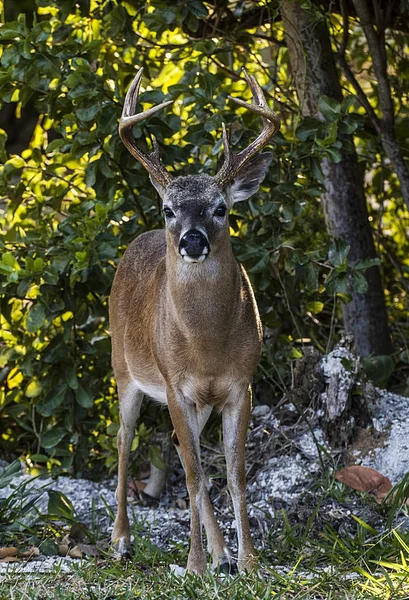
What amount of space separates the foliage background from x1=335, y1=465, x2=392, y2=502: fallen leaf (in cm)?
80

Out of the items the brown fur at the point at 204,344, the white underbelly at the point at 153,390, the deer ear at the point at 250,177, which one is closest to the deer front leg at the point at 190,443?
the brown fur at the point at 204,344

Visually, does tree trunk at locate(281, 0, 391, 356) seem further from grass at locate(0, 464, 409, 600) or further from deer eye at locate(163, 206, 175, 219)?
deer eye at locate(163, 206, 175, 219)

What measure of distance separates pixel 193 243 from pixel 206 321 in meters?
0.47

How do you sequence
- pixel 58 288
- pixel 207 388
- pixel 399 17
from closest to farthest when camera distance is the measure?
1. pixel 207 388
2. pixel 58 288
3. pixel 399 17

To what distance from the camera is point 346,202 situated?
723 centimetres

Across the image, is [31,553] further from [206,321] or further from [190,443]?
[206,321]

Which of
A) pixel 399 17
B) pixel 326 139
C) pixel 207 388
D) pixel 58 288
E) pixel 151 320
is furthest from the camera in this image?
pixel 399 17

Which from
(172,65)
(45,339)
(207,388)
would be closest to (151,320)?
(207,388)

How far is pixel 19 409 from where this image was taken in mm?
7363

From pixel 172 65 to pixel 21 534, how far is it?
11.2ft

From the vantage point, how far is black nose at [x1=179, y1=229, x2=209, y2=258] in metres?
4.86

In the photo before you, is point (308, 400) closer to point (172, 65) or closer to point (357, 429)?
point (357, 429)

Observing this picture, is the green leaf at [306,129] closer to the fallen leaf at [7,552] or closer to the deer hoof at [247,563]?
the deer hoof at [247,563]

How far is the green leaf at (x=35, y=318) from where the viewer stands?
657cm
